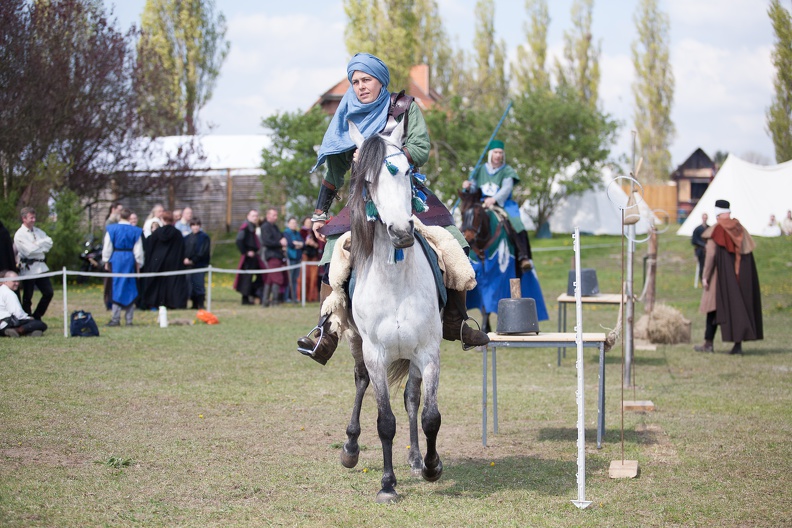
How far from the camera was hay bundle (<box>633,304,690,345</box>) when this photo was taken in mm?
15656

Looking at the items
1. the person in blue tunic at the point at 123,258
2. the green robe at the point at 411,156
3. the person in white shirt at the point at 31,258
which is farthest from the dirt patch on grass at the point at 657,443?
the person in blue tunic at the point at 123,258

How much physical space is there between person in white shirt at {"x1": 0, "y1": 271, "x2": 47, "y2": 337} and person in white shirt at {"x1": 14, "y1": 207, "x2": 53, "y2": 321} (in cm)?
119

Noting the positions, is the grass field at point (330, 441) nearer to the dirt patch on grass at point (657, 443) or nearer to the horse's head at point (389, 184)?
the dirt patch on grass at point (657, 443)

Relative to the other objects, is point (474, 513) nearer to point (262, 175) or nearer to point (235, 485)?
point (235, 485)

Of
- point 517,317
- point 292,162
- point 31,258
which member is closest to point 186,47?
point 292,162

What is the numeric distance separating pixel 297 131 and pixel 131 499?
3070 cm

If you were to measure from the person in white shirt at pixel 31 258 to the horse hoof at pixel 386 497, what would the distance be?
1034 centimetres

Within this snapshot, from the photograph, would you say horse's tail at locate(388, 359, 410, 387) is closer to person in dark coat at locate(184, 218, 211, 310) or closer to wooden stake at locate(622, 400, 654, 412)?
wooden stake at locate(622, 400, 654, 412)

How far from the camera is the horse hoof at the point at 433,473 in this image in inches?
251

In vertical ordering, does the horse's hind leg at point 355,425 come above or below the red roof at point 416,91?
below

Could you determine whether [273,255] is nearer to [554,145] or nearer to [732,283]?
[732,283]

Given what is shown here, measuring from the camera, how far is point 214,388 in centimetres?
1039

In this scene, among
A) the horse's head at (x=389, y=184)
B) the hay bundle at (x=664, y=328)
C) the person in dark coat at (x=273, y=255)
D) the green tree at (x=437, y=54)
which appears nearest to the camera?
the horse's head at (x=389, y=184)

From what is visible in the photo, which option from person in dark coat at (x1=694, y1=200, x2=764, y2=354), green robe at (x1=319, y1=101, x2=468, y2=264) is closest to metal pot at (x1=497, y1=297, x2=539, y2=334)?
green robe at (x1=319, y1=101, x2=468, y2=264)
